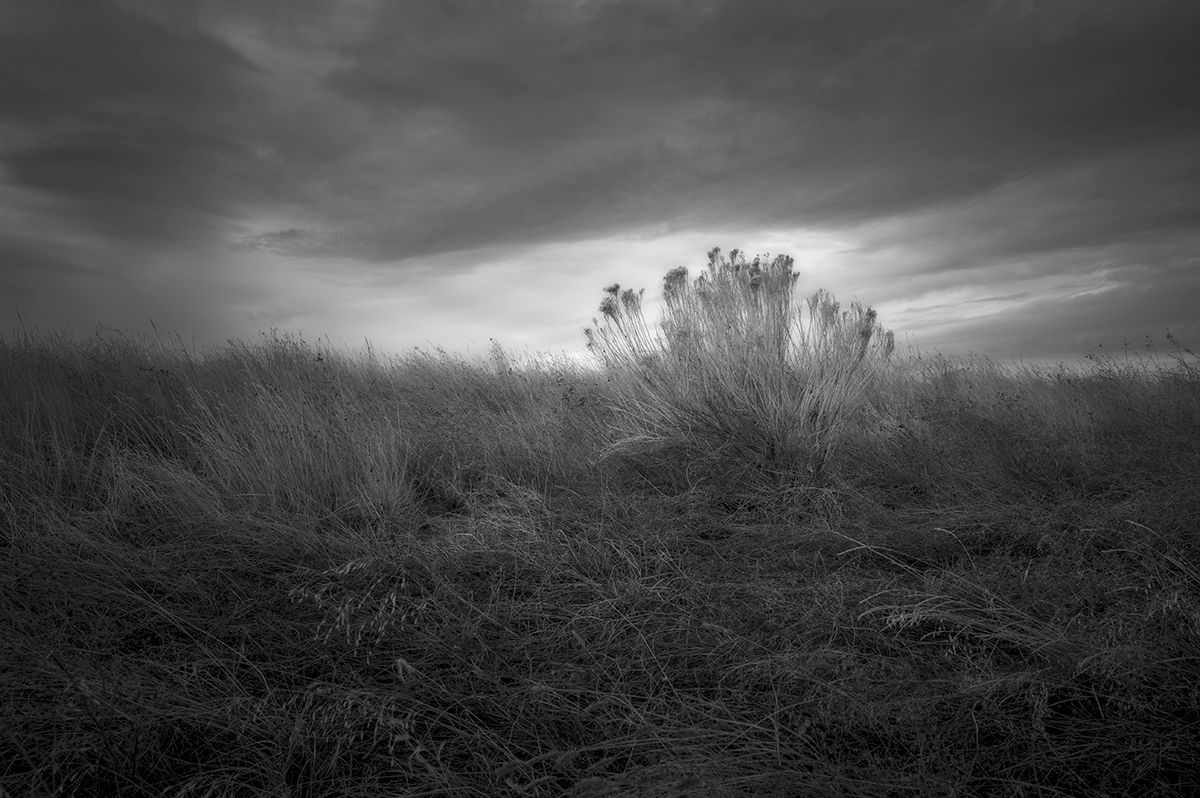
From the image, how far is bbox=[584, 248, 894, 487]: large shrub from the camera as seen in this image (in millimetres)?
5011

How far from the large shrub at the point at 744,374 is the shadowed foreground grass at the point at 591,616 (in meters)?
0.11

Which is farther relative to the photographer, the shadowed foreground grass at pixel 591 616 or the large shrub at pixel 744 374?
the large shrub at pixel 744 374

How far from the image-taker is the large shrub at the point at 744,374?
5.01m

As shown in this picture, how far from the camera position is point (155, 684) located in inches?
88.7

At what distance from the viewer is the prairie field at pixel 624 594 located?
185 centimetres

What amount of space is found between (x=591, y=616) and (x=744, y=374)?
2890 mm

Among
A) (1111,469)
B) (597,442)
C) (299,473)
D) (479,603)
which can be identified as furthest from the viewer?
(597,442)

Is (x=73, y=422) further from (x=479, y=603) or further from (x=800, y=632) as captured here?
(x=800, y=632)

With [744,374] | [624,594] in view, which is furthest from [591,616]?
[744,374]

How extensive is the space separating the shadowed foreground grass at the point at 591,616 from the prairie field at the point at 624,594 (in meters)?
0.02

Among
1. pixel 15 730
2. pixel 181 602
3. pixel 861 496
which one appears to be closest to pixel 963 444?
pixel 861 496

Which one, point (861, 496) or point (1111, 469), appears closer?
point (861, 496)

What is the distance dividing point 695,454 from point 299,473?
300 cm

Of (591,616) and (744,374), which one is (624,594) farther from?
(744,374)
